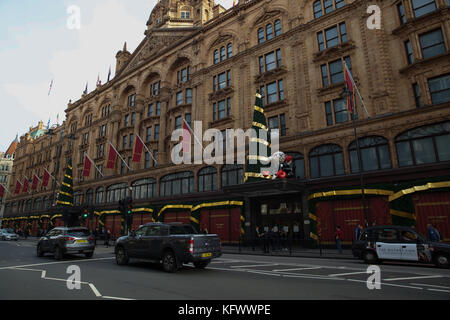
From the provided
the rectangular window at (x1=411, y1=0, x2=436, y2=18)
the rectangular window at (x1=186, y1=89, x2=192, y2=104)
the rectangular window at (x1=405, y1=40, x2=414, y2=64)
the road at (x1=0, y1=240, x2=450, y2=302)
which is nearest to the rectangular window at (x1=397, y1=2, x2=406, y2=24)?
the rectangular window at (x1=411, y1=0, x2=436, y2=18)

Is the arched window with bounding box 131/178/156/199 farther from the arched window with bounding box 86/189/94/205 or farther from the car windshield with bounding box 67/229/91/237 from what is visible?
the car windshield with bounding box 67/229/91/237

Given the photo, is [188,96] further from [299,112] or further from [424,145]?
[424,145]

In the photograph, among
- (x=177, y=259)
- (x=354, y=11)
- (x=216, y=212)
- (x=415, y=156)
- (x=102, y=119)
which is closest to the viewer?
(x=177, y=259)

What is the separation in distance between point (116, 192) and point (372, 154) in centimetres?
3317

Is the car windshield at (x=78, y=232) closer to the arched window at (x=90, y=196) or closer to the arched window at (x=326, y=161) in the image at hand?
the arched window at (x=326, y=161)

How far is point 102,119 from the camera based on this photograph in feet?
153

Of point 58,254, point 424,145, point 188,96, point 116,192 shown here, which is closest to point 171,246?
point 58,254

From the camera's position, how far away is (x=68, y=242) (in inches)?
572

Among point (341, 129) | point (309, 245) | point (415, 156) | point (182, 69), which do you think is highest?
point (182, 69)

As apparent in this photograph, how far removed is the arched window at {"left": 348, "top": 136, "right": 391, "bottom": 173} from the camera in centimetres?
1961

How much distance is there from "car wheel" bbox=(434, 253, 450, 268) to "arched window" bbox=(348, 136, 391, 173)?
9.01 meters

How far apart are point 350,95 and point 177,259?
15.6m
